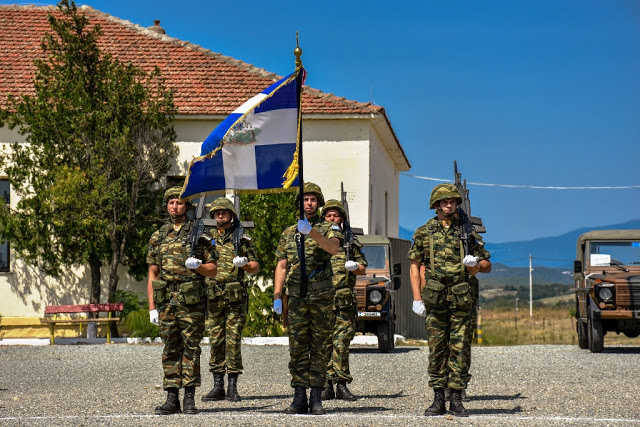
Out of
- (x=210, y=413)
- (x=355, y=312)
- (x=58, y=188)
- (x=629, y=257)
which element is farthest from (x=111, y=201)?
(x=210, y=413)

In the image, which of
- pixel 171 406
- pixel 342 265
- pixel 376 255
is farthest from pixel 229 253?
pixel 376 255

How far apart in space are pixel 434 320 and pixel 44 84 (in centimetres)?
1608

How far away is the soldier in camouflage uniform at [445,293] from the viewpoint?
9711 millimetres

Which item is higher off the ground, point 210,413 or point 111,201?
point 111,201

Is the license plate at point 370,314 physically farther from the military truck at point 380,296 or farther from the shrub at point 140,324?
the shrub at point 140,324

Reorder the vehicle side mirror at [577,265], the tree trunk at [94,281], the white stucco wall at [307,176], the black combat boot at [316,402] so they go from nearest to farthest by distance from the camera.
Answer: the black combat boot at [316,402] < the vehicle side mirror at [577,265] < the tree trunk at [94,281] < the white stucco wall at [307,176]

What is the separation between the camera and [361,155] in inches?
1000

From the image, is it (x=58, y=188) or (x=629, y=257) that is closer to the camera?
(x=629, y=257)

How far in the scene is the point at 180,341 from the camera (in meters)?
10.0

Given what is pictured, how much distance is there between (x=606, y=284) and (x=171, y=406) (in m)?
10.7

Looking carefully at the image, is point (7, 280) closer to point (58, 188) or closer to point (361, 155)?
point (58, 188)

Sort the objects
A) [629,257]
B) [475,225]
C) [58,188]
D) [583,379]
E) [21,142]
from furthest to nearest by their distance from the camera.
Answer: [21,142] → [58,188] → [629,257] → [583,379] → [475,225]

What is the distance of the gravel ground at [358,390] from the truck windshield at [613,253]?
1.65m

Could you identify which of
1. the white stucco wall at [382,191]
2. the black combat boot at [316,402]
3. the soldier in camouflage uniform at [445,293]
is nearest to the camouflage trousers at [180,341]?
the black combat boot at [316,402]
